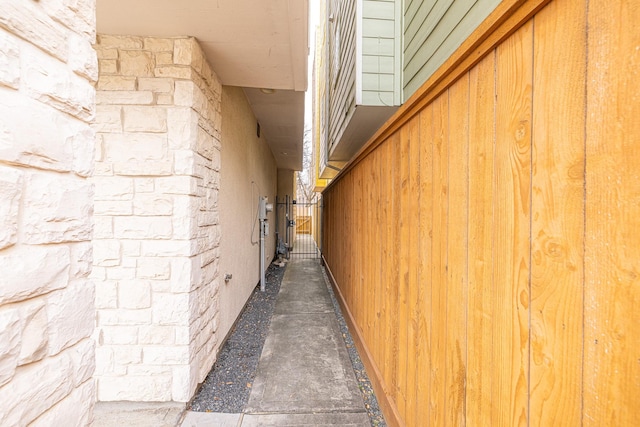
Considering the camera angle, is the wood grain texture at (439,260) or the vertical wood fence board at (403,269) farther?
the vertical wood fence board at (403,269)

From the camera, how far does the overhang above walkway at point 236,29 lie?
5.41 ft

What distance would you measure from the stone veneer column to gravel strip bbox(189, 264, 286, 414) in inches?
7.8

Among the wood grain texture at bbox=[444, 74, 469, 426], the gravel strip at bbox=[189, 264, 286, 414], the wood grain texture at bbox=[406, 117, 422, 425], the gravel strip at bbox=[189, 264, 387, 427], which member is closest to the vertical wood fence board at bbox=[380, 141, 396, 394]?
the wood grain texture at bbox=[406, 117, 422, 425]

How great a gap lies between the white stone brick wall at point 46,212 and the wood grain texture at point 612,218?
4.12 ft

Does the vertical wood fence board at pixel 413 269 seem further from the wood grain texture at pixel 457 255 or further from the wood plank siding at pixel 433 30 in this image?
the wood plank siding at pixel 433 30

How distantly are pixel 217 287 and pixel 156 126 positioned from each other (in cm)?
139

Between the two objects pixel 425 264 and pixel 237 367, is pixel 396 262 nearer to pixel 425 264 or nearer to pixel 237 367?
pixel 425 264

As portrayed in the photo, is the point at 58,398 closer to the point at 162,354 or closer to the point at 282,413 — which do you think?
Answer: the point at 162,354

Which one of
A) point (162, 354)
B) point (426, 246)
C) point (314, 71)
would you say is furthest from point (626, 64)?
point (314, 71)

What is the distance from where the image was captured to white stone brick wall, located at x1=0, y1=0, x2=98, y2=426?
0.68 meters

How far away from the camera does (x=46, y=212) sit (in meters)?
0.77

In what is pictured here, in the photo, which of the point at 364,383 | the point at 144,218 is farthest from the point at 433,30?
the point at 364,383

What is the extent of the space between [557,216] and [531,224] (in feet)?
0.25

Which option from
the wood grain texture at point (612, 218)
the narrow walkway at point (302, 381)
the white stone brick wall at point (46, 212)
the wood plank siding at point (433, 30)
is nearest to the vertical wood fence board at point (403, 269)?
the narrow walkway at point (302, 381)
